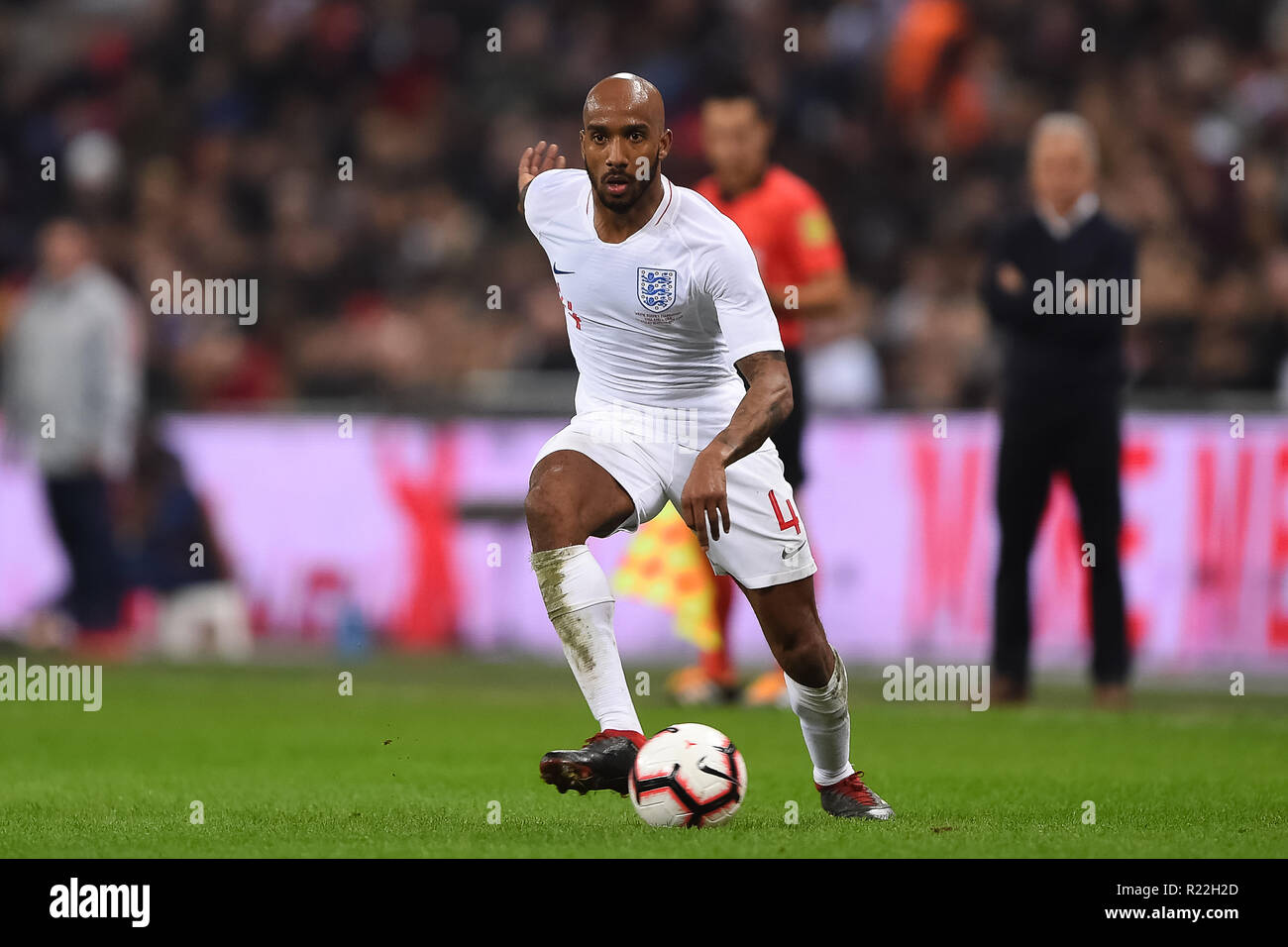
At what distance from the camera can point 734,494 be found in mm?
6348

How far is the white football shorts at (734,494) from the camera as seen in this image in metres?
6.29

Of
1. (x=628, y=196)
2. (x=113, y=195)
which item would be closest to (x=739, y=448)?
(x=628, y=196)

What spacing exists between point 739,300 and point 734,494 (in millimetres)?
590

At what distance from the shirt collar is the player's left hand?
204 inches

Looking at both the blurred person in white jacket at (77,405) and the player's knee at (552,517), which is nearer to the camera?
the player's knee at (552,517)

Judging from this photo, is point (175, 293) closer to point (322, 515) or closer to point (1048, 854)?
point (322, 515)

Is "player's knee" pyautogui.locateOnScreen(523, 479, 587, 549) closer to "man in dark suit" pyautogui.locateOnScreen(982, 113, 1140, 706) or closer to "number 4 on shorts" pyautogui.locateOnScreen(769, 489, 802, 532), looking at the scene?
"number 4 on shorts" pyautogui.locateOnScreen(769, 489, 802, 532)

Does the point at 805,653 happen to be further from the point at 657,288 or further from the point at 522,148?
the point at 522,148

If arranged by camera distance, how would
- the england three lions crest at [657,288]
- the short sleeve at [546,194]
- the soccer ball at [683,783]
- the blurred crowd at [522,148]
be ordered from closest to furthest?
the soccer ball at [683,783] → the england three lions crest at [657,288] → the short sleeve at [546,194] → the blurred crowd at [522,148]

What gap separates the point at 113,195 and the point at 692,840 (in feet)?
42.9

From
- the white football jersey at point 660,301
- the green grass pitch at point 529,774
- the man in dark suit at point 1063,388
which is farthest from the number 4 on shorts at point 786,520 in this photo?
the man in dark suit at point 1063,388

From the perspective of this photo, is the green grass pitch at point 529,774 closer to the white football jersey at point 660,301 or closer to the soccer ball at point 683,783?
the soccer ball at point 683,783

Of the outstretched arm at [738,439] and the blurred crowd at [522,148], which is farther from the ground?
the blurred crowd at [522,148]

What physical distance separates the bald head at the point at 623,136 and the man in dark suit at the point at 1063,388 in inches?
177
